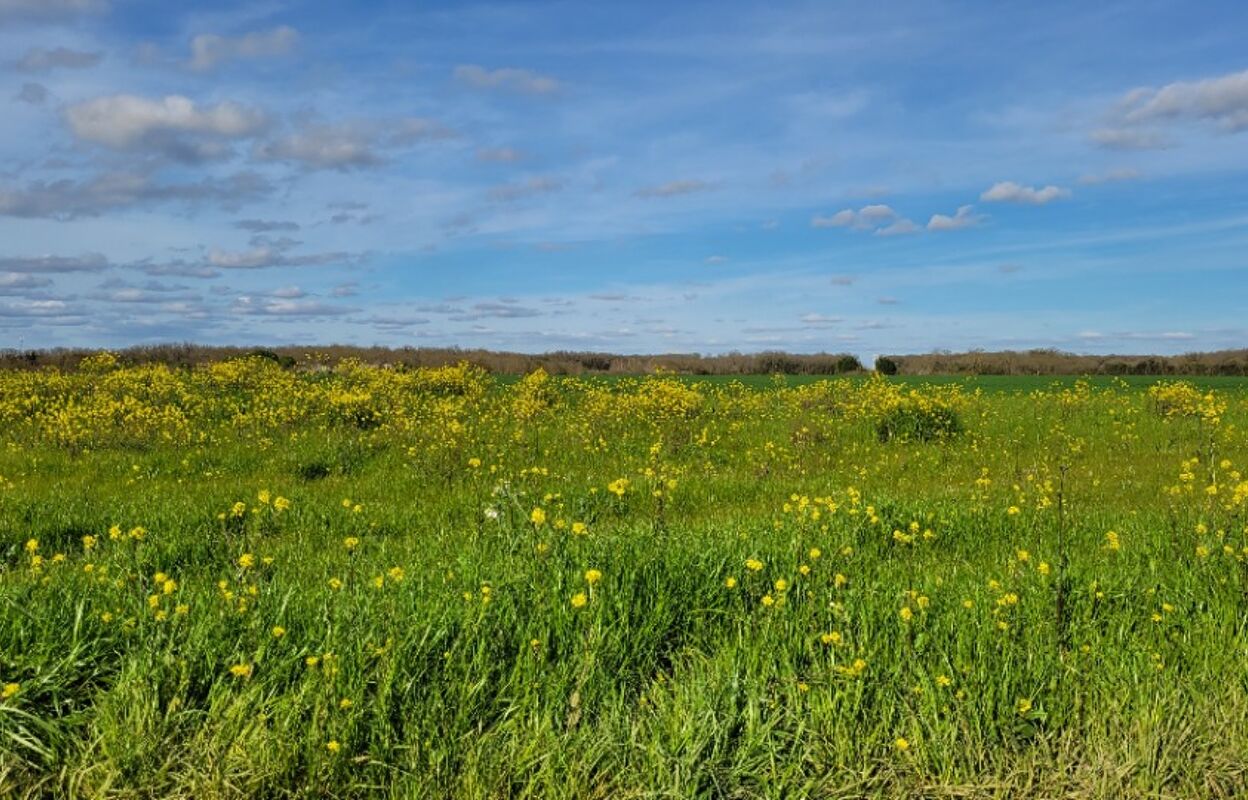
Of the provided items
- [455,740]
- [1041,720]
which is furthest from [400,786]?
[1041,720]

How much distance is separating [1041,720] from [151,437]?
15.7 m

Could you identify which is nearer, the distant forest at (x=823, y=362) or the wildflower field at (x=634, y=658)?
the wildflower field at (x=634, y=658)

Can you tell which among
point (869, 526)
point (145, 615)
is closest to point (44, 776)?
point (145, 615)

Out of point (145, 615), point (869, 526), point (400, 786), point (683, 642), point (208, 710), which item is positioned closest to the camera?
point (400, 786)

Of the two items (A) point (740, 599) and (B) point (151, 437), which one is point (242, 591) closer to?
(A) point (740, 599)

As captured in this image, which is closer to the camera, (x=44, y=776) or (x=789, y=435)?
(x=44, y=776)

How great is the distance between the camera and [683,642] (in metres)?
4.76

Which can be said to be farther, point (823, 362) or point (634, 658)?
point (823, 362)

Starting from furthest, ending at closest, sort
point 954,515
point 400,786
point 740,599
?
point 954,515
point 740,599
point 400,786

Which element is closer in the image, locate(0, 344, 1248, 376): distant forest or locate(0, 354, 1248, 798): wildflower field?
locate(0, 354, 1248, 798): wildflower field

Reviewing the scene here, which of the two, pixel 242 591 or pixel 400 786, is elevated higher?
pixel 242 591

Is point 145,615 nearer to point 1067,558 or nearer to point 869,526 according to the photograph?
point 869,526

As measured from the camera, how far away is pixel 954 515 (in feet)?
26.9

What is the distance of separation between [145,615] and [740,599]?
348 centimetres
